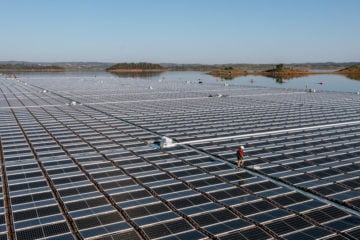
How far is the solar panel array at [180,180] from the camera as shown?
12.7 m

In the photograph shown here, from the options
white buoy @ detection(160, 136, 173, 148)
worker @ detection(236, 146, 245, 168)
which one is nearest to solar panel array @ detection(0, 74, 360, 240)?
worker @ detection(236, 146, 245, 168)

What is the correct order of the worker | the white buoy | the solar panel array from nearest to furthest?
1. the solar panel array
2. the worker
3. the white buoy

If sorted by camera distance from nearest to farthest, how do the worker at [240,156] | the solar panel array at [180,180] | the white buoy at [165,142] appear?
the solar panel array at [180,180] → the worker at [240,156] → the white buoy at [165,142]

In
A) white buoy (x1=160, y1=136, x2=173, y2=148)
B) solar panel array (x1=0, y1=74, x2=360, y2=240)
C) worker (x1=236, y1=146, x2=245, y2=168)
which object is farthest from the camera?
white buoy (x1=160, y1=136, x2=173, y2=148)

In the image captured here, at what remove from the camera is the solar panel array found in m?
12.7

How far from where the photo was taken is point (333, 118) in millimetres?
36375

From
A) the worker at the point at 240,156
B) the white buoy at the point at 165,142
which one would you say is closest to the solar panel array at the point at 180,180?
the worker at the point at 240,156

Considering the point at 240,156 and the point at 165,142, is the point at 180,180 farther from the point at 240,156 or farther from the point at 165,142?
the point at 165,142

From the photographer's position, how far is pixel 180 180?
17734 millimetres

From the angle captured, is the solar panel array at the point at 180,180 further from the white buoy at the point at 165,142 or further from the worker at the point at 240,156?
the white buoy at the point at 165,142

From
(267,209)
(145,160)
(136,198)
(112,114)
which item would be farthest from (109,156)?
(112,114)

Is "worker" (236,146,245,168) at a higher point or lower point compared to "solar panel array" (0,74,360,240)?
higher

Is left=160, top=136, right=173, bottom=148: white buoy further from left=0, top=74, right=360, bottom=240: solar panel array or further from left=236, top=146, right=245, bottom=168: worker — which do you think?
left=236, top=146, right=245, bottom=168: worker

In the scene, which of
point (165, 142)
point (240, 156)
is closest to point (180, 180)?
point (240, 156)
